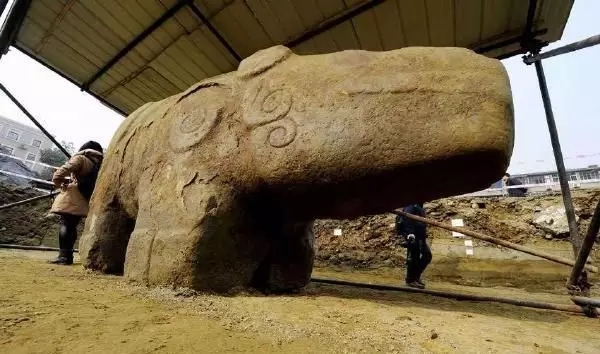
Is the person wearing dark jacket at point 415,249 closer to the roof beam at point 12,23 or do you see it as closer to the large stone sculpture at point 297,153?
the large stone sculpture at point 297,153

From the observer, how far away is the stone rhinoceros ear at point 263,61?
6.45ft

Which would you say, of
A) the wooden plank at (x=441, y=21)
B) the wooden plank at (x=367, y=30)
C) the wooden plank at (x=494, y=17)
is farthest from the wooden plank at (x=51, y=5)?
the wooden plank at (x=494, y=17)

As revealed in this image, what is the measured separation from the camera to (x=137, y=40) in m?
2.99

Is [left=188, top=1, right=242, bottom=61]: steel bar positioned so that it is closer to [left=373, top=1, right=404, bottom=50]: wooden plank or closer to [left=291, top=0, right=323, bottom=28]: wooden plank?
[left=291, top=0, right=323, bottom=28]: wooden plank

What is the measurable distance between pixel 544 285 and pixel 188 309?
4.92 metres

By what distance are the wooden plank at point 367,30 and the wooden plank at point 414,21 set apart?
0.22 m

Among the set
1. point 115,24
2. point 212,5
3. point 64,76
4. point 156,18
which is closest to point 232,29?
point 212,5

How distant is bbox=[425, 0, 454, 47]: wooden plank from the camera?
8.10ft

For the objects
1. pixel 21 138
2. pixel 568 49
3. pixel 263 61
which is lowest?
pixel 263 61

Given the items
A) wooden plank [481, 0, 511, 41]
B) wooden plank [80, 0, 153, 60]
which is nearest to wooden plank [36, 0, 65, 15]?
wooden plank [80, 0, 153, 60]

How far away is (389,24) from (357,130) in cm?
155

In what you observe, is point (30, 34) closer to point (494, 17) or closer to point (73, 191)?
point (73, 191)

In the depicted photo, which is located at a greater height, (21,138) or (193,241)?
(21,138)

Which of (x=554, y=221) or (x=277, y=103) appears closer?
(x=277, y=103)
